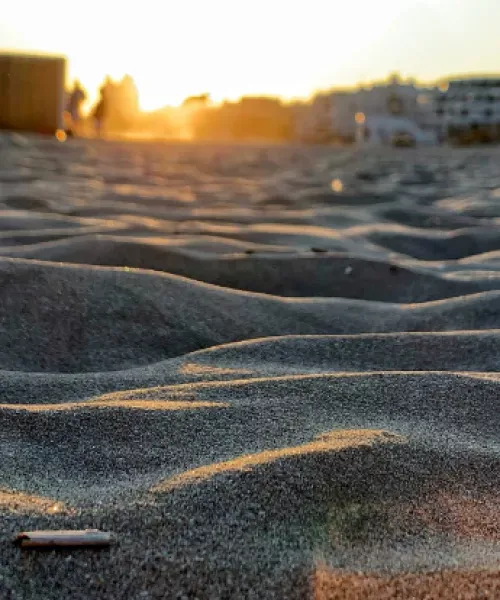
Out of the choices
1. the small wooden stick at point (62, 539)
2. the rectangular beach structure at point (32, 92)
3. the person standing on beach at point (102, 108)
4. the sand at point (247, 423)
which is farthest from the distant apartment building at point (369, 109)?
the small wooden stick at point (62, 539)

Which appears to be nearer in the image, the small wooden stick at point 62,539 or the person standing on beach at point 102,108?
the small wooden stick at point 62,539

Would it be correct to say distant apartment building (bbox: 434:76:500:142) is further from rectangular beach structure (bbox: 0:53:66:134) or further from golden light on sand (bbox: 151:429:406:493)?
golden light on sand (bbox: 151:429:406:493)

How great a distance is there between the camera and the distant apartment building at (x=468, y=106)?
3372cm

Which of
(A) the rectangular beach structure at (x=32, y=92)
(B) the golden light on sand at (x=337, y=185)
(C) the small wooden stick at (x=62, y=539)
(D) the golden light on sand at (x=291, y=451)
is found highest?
(A) the rectangular beach structure at (x=32, y=92)

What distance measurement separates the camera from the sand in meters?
0.65

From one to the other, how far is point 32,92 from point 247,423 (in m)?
11.6

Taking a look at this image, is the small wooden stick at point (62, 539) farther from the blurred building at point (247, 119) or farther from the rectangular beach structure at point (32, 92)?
the blurred building at point (247, 119)

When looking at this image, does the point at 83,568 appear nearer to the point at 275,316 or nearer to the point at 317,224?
the point at 275,316

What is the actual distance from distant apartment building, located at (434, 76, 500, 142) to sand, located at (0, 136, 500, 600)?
100ft

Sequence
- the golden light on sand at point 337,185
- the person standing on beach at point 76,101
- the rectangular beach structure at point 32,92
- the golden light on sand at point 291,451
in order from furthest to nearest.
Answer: the person standing on beach at point 76,101 → the rectangular beach structure at point 32,92 → the golden light on sand at point 337,185 → the golden light on sand at point 291,451

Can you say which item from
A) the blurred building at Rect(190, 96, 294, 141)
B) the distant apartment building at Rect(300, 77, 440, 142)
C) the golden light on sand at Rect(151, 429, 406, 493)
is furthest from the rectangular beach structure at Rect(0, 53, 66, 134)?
the distant apartment building at Rect(300, 77, 440, 142)

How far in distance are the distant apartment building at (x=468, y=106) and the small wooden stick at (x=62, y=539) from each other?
104 feet

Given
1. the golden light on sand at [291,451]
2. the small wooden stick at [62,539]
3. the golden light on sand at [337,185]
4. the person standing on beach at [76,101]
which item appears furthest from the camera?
the person standing on beach at [76,101]

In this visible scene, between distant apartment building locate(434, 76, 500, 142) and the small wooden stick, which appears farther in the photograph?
distant apartment building locate(434, 76, 500, 142)
